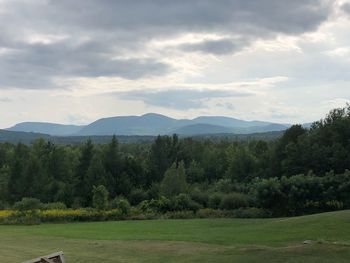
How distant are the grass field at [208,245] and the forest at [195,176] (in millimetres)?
14142

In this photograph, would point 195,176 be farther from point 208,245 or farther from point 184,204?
point 208,245

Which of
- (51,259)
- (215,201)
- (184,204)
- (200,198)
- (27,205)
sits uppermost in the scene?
(51,259)

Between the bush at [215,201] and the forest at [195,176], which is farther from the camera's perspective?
the bush at [215,201]

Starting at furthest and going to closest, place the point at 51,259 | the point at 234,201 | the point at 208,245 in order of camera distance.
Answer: the point at 234,201, the point at 208,245, the point at 51,259

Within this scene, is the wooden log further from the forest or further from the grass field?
the forest

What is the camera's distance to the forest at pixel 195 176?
137 ft

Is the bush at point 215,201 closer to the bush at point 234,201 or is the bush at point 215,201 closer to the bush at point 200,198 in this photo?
the bush at point 200,198

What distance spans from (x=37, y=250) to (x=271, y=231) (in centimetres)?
1223

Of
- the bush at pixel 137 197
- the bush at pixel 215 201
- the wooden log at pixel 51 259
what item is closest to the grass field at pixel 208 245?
the wooden log at pixel 51 259

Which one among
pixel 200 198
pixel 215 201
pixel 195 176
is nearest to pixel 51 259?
pixel 215 201

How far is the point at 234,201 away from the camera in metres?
44.9

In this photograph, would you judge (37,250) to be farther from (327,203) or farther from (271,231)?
(327,203)

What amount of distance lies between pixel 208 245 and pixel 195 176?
2077 inches

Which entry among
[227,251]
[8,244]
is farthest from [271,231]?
[8,244]
